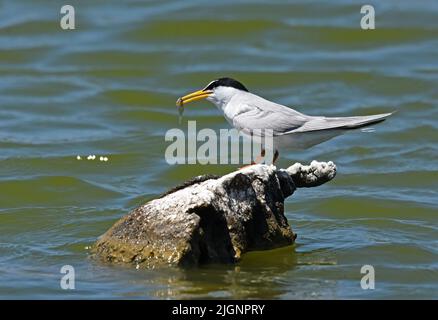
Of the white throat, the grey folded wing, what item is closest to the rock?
the grey folded wing

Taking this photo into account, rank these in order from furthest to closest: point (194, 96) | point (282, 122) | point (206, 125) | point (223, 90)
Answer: point (206, 125) < point (194, 96) < point (223, 90) < point (282, 122)

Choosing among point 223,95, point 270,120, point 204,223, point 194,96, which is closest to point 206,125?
point 194,96

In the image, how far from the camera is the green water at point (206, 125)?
912cm

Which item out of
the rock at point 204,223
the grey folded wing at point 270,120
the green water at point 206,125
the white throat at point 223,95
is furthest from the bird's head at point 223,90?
the green water at point 206,125

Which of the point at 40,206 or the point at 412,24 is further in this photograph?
the point at 412,24

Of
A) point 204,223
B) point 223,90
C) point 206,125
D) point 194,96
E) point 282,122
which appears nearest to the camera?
point 204,223

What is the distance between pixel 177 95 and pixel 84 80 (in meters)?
1.81

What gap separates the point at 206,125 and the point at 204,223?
6897mm

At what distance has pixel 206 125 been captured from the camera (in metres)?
15.4

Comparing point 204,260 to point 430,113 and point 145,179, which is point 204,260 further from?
point 430,113

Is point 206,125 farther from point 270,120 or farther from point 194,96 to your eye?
point 270,120

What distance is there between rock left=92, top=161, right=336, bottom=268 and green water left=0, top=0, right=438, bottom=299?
6.5 inches

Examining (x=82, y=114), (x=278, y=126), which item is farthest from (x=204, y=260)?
(x=82, y=114)

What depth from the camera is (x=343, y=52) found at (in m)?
18.2
